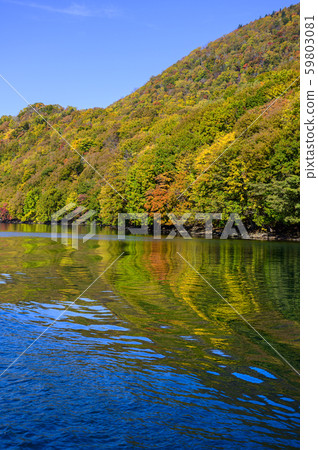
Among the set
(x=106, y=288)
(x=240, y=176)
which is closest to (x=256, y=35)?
(x=240, y=176)

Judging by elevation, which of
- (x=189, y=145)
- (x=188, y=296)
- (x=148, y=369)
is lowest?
(x=148, y=369)

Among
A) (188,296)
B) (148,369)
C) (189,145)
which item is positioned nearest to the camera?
(148,369)

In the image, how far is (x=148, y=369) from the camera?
6.57 m

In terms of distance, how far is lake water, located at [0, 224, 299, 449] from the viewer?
191 inches

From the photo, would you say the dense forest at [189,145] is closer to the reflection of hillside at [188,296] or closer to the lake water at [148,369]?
the reflection of hillside at [188,296]

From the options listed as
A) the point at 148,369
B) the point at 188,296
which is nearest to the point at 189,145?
the point at 188,296

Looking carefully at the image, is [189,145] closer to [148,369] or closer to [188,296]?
[188,296]

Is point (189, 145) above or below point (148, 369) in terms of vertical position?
above

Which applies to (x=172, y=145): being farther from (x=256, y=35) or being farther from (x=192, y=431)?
(x=256, y=35)

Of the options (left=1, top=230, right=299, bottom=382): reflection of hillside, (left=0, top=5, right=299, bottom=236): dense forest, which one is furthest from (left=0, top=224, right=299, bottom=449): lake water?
(left=0, top=5, right=299, bottom=236): dense forest

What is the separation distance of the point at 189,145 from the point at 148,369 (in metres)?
52.5

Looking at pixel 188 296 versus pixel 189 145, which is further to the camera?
pixel 189 145

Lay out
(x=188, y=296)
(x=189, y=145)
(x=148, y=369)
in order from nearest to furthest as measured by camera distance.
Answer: (x=148, y=369) < (x=188, y=296) < (x=189, y=145)

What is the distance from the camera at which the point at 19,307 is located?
10.5m
